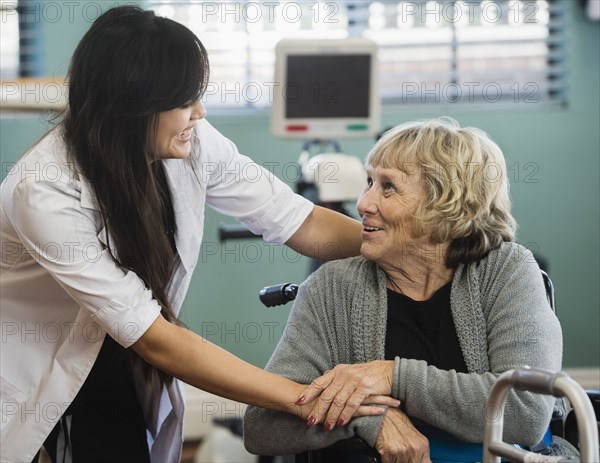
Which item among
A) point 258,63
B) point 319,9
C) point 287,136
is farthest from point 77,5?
point 287,136

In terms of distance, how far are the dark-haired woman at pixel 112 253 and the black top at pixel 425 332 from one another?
0.64 feet

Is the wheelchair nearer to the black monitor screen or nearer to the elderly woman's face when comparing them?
the elderly woman's face

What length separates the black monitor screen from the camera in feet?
8.70

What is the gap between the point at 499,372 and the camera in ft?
5.38

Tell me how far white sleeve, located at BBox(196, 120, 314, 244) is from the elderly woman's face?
0.74 feet

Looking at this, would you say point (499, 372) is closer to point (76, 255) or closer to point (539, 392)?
point (539, 392)

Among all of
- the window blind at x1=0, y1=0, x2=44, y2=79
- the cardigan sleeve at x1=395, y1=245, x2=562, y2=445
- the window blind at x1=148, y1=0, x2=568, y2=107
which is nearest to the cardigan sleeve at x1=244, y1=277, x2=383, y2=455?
the cardigan sleeve at x1=395, y1=245, x2=562, y2=445

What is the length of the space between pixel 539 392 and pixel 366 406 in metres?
0.51

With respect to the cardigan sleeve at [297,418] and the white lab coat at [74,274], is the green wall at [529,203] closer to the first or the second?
the white lab coat at [74,274]

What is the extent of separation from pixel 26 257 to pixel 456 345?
2.86 feet

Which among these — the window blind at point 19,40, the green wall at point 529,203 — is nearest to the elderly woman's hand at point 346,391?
the green wall at point 529,203

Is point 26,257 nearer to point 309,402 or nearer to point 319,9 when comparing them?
point 309,402

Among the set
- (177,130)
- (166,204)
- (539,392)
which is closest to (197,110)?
(177,130)

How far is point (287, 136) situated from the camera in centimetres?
275
